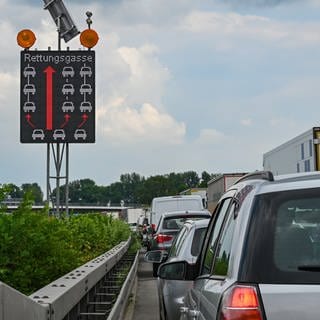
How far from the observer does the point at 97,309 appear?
9.61 m

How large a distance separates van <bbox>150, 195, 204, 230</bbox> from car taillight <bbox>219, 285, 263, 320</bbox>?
86.0 feet

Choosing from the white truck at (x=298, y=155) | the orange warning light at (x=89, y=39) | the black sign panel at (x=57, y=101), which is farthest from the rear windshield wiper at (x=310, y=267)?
the orange warning light at (x=89, y=39)

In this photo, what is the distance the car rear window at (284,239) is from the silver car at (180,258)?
473cm

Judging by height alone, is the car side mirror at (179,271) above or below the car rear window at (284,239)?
below

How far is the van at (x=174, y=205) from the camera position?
99.9 ft

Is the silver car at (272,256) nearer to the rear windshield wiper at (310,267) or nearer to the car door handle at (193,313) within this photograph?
the rear windshield wiper at (310,267)

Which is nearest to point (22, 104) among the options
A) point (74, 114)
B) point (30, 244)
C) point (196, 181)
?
point (74, 114)

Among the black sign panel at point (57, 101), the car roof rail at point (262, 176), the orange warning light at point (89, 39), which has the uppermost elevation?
the orange warning light at point (89, 39)

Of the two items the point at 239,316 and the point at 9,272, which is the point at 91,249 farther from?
the point at 239,316

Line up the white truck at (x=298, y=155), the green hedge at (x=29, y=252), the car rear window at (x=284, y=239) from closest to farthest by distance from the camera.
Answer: the car rear window at (x=284, y=239) → the green hedge at (x=29, y=252) → the white truck at (x=298, y=155)

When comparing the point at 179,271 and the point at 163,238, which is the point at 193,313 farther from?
the point at 163,238

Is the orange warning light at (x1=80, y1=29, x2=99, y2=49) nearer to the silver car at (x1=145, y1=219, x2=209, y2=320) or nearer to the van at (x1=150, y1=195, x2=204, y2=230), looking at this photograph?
the van at (x1=150, y1=195, x2=204, y2=230)

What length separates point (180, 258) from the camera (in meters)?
10.0

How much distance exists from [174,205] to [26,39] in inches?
468
